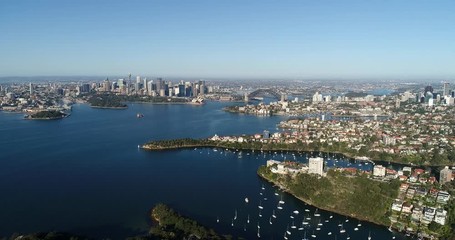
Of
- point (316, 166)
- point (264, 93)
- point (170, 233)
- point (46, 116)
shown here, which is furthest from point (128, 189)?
point (264, 93)

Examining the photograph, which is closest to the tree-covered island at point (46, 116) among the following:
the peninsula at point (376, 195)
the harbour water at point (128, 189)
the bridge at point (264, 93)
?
the harbour water at point (128, 189)

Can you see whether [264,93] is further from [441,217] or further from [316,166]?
[441,217]

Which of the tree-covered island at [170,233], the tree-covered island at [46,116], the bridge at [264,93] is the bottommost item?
the tree-covered island at [170,233]

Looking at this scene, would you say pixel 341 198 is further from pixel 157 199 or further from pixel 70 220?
pixel 70 220

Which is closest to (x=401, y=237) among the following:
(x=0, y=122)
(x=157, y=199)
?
(x=157, y=199)

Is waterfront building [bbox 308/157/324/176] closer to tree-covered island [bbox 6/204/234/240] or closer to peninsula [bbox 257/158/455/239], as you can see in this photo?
peninsula [bbox 257/158/455/239]

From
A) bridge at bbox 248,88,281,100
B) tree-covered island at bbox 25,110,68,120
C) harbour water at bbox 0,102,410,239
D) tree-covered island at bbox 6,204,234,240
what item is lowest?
harbour water at bbox 0,102,410,239

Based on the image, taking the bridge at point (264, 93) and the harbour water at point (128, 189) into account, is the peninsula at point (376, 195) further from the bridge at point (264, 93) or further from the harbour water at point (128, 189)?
the bridge at point (264, 93)

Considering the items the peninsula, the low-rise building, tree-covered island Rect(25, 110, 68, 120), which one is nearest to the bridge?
tree-covered island Rect(25, 110, 68, 120)
